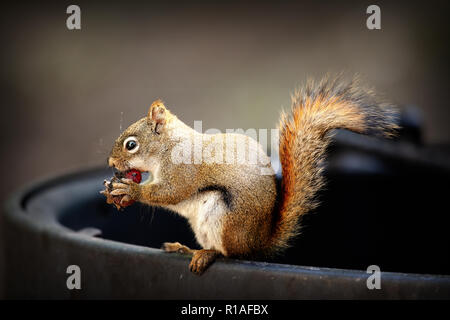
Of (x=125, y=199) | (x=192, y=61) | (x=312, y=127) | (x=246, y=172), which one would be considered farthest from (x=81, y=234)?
(x=192, y=61)

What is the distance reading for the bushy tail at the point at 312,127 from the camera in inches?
31.5

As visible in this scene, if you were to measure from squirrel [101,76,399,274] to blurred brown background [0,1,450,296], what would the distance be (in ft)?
8.34

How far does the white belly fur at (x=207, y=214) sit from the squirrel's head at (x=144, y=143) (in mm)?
86

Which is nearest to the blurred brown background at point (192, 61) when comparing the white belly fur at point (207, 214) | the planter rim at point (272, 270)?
the planter rim at point (272, 270)

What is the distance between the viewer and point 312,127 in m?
0.83

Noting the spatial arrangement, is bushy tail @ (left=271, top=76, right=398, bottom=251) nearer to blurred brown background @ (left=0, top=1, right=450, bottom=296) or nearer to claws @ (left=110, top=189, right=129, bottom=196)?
claws @ (left=110, top=189, right=129, bottom=196)

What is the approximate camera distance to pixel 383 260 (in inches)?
52.4

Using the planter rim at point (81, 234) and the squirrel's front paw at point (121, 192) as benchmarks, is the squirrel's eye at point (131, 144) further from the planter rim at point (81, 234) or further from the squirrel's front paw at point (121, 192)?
the planter rim at point (81, 234)

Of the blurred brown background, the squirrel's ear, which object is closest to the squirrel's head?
the squirrel's ear

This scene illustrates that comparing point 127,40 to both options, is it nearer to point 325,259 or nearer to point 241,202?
point 325,259

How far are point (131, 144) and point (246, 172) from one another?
0.18 m

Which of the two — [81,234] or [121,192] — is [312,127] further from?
[81,234]

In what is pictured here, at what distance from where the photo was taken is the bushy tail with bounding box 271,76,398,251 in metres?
0.80

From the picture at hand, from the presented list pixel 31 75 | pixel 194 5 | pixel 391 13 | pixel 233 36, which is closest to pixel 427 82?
pixel 391 13
